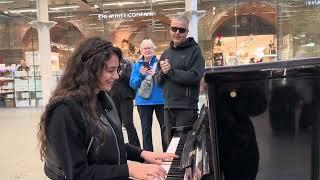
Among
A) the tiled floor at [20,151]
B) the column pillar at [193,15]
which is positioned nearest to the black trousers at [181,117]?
the tiled floor at [20,151]

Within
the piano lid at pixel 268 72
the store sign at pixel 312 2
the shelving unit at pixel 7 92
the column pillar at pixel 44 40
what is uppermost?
the store sign at pixel 312 2

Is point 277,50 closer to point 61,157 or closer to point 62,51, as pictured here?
point 62,51

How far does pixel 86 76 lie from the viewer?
1597mm

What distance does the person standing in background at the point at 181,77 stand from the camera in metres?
3.15

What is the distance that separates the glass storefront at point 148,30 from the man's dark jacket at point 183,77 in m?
7.84

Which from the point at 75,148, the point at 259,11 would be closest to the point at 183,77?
the point at 75,148

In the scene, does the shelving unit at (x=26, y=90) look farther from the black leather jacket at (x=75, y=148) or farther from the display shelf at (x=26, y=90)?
the black leather jacket at (x=75, y=148)

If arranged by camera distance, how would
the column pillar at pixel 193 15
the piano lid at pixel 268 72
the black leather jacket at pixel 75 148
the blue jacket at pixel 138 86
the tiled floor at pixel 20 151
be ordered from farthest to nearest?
the column pillar at pixel 193 15, the tiled floor at pixel 20 151, the blue jacket at pixel 138 86, the black leather jacket at pixel 75 148, the piano lid at pixel 268 72

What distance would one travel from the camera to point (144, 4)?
13.3 metres

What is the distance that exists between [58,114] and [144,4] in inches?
476

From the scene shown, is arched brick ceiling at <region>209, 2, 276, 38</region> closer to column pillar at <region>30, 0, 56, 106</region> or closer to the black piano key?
column pillar at <region>30, 0, 56, 106</region>

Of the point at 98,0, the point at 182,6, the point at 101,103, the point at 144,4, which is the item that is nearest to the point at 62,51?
the point at 98,0

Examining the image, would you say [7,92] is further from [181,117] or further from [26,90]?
[181,117]

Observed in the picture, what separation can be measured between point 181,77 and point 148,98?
137 centimetres
